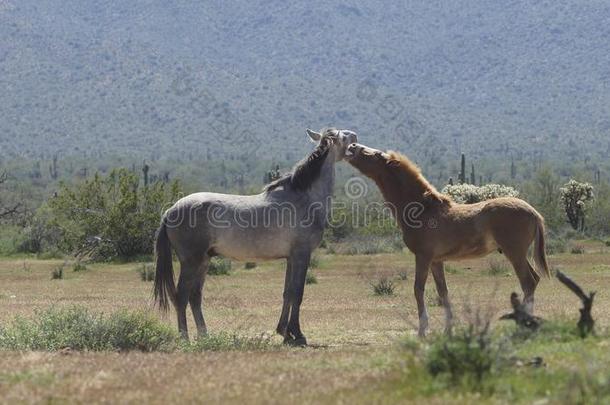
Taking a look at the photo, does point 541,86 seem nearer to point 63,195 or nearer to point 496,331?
point 63,195

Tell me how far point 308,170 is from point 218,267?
18837 mm

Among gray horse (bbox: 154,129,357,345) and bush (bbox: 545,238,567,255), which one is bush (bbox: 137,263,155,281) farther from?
bush (bbox: 545,238,567,255)

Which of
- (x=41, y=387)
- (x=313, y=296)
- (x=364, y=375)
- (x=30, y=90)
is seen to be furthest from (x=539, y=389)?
(x=30, y=90)

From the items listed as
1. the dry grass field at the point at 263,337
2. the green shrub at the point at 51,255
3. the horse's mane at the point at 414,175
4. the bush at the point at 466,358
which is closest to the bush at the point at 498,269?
the dry grass field at the point at 263,337

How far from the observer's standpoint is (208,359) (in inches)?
433

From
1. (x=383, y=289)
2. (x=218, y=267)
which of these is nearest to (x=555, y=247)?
(x=218, y=267)

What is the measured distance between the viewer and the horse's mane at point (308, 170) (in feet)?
49.9

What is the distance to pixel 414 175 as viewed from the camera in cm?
1509

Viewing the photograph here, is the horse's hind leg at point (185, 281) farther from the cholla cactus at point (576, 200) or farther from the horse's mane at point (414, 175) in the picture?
the cholla cactus at point (576, 200)

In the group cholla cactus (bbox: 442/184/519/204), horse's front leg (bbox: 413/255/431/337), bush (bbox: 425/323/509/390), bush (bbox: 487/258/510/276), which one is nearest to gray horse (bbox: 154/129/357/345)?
horse's front leg (bbox: 413/255/431/337)

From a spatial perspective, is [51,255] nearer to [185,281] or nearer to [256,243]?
[185,281]

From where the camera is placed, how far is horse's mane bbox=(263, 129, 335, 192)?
15.2m

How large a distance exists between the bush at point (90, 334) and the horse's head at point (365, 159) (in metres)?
3.74

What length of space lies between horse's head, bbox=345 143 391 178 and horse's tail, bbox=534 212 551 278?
2338 mm
